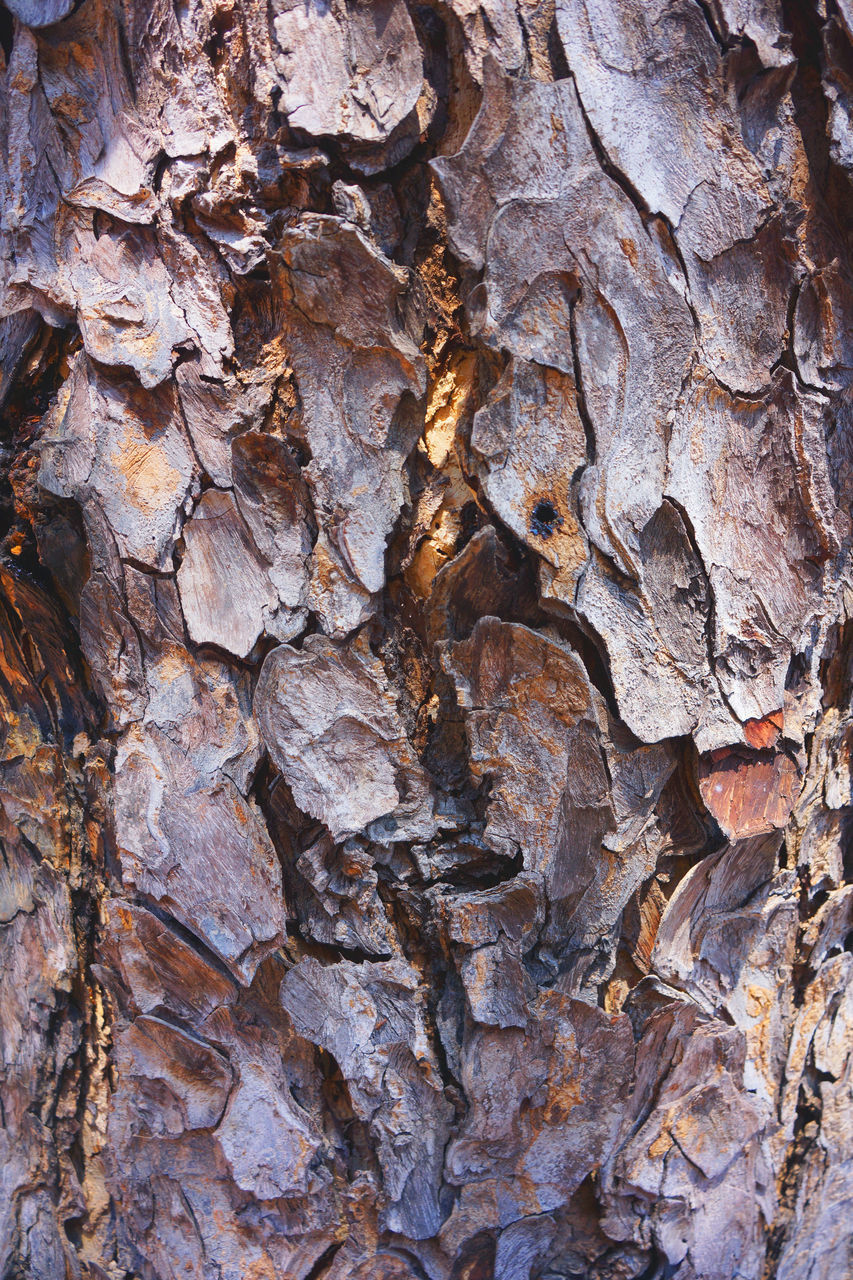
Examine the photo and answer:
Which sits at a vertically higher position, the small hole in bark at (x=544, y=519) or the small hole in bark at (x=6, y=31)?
the small hole in bark at (x=6, y=31)

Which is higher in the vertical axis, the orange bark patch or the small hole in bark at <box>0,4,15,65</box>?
the small hole in bark at <box>0,4,15,65</box>

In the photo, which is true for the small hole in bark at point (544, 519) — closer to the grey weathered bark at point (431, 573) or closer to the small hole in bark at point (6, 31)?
the grey weathered bark at point (431, 573)

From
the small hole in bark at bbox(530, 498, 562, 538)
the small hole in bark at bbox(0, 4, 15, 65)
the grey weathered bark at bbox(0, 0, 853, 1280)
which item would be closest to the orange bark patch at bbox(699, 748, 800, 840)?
the grey weathered bark at bbox(0, 0, 853, 1280)

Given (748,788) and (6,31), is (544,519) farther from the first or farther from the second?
(6,31)

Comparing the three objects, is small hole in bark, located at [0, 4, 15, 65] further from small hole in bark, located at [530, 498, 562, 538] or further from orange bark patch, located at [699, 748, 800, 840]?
orange bark patch, located at [699, 748, 800, 840]

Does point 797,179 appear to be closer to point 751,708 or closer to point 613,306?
point 613,306

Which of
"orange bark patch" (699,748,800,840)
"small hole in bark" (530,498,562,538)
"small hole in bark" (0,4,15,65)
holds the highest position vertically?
"small hole in bark" (0,4,15,65)

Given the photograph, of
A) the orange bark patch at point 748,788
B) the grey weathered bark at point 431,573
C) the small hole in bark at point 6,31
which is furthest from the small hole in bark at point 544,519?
the small hole in bark at point 6,31
